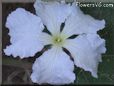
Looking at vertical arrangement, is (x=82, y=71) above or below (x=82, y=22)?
below

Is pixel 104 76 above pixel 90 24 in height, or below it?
below

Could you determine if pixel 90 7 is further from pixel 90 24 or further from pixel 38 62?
pixel 38 62

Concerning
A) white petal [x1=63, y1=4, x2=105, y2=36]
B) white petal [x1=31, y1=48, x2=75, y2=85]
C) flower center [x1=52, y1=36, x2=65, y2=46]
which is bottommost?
white petal [x1=31, y1=48, x2=75, y2=85]

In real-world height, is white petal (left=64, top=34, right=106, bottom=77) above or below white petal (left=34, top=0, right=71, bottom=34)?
below

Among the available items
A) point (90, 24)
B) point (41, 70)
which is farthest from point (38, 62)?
point (90, 24)

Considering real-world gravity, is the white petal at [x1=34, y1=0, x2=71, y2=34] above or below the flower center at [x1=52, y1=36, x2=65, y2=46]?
above
